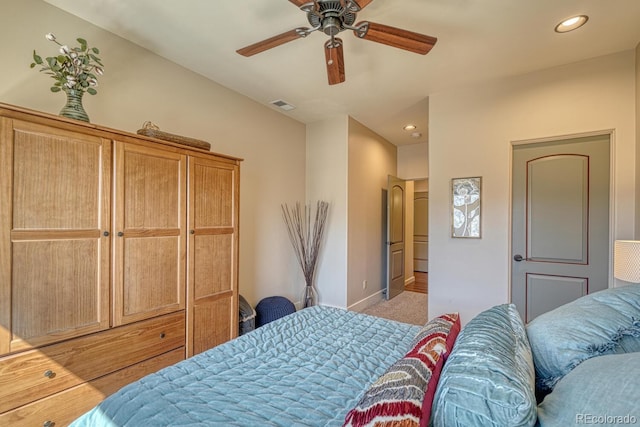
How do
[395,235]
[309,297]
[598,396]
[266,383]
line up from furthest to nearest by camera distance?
[395,235]
[309,297]
[266,383]
[598,396]

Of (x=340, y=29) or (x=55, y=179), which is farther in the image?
(x=340, y=29)

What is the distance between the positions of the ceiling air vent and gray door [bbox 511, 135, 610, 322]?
265cm

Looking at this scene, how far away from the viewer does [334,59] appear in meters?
1.86

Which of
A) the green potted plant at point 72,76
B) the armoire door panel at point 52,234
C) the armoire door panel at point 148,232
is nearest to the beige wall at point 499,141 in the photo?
the armoire door panel at point 148,232

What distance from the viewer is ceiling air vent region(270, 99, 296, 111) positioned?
11.3 feet

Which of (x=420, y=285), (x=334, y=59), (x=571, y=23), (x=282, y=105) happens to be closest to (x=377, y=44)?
(x=334, y=59)

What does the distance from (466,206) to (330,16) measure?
2406 millimetres

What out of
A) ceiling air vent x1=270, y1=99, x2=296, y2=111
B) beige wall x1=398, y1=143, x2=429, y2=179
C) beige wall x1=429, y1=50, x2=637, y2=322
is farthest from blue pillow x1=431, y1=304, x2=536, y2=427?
beige wall x1=398, y1=143, x2=429, y2=179

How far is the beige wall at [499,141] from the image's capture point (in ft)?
7.95

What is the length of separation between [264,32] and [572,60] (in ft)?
9.30

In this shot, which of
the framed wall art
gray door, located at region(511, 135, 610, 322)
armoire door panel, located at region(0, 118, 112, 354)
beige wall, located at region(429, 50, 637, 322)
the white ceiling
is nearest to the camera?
armoire door panel, located at region(0, 118, 112, 354)

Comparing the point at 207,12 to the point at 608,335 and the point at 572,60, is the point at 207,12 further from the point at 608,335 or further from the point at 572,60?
the point at 572,60

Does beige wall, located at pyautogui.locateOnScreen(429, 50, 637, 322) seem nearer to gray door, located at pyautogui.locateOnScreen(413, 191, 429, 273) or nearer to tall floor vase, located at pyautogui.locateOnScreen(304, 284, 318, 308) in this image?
tall floor vase, located at pyautogui.locateOnScreen(304, 284, 318, 308)

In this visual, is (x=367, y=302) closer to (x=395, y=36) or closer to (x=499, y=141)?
(x=499, y=141)
